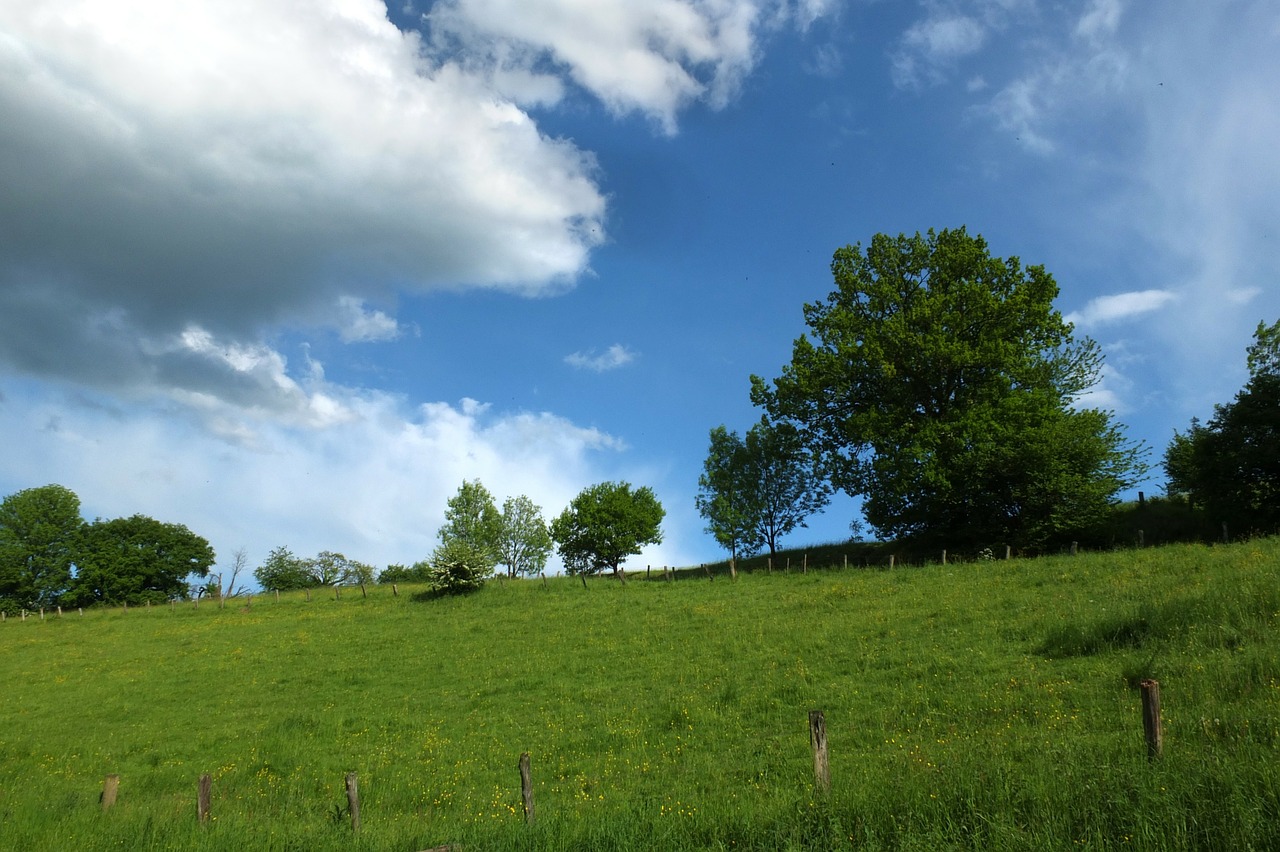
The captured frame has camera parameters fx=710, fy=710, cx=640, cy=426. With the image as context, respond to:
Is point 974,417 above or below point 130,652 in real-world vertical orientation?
above

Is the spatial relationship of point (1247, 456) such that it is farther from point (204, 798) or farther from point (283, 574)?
point (283, 574)

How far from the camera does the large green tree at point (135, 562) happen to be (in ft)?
258

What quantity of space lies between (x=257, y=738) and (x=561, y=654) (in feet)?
37.2

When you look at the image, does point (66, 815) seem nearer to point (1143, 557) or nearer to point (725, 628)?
point (725, 628)

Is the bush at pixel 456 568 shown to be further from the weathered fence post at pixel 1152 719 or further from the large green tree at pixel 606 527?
the weathered fence post at pixel 1152 719

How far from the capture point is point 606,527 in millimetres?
80500

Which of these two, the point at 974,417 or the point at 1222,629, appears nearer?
the point at 1222,629

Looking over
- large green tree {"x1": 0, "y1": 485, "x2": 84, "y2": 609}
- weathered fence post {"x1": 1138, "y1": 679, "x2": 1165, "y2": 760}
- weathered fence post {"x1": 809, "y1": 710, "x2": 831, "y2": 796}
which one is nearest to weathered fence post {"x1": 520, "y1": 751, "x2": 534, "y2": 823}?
weathered fence post {"x1": 809, "y1": 710, "x2": 831, "y2": 796}

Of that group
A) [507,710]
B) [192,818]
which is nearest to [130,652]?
[507,710]

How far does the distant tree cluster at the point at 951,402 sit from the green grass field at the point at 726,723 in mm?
8039

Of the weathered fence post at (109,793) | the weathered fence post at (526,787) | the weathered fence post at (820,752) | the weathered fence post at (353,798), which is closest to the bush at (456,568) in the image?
the weathered fence post at (109,793)

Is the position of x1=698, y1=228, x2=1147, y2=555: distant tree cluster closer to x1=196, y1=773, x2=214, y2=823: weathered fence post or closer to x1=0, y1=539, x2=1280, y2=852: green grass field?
x1=0, y1=539, x2=1280, y2=852: green grass field

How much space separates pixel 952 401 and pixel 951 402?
0.10 m

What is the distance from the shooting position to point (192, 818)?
1329 cm
